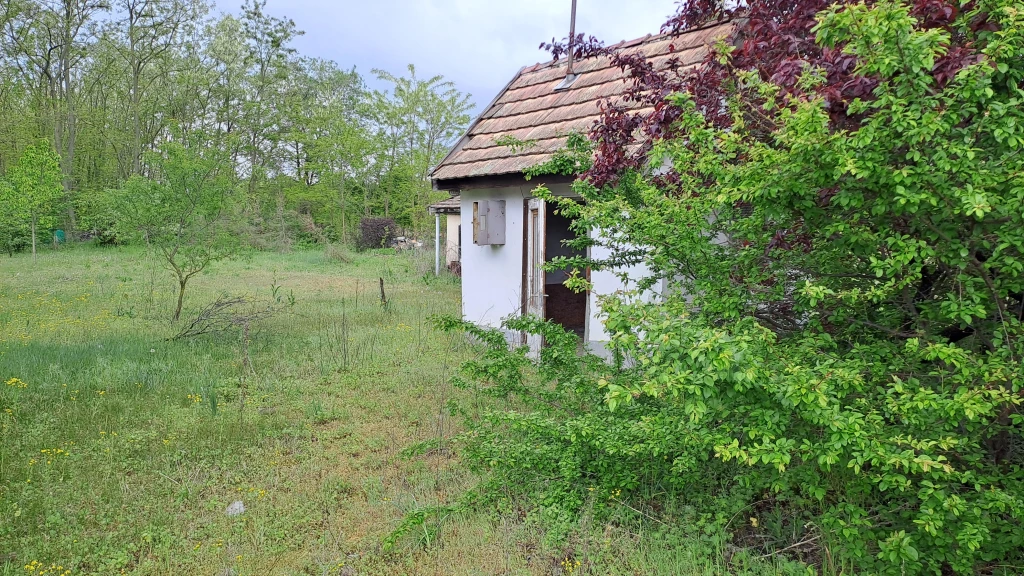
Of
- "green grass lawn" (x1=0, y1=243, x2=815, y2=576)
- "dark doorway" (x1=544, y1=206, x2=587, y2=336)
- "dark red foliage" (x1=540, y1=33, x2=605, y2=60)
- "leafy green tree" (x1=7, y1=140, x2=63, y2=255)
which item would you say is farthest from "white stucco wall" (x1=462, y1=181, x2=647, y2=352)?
"leafy green tree" (x1=7, y1=140, x2=63, y2=255)

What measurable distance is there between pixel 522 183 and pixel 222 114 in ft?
103

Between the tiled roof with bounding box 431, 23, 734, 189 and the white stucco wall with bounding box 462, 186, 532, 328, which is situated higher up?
the tiled roof with bounding box 431, 23, 734, 189

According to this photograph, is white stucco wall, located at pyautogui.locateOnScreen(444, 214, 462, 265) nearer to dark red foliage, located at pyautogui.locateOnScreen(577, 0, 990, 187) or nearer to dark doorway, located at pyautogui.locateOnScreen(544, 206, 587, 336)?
dark doorway, located at pyautogui.locateOnScreen(544, 206, 587, 336)

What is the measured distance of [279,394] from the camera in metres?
6.80

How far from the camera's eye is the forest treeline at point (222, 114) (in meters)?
27.0

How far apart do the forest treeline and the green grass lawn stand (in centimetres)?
1859

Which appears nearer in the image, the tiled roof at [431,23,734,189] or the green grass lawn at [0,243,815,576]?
the green grass lawn at [0,243,815,576]

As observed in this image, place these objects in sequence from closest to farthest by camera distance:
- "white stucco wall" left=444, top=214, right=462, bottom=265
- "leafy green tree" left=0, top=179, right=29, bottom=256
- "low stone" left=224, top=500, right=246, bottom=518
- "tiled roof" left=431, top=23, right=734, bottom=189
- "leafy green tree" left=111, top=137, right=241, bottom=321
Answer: "low stone" left=224, top=500, right=246, bottom=518
"tiled roof" left=431, top=23, right=734, bottom=189
"leafy green tree" left=111, top=137, right=241, bottom=321
"leafy green tree" left=0, top=179, right=29, bottom=256
"white stucco wall" left=444, top=214, right=462, bottom=265

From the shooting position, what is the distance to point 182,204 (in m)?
9.61

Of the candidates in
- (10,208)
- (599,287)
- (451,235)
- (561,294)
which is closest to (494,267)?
(561,294)

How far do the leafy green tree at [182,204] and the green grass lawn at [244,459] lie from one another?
149 centimetres

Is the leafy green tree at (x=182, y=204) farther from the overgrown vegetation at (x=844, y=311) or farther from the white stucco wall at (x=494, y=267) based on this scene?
the overgrown vegetation at (x=844, y=311)

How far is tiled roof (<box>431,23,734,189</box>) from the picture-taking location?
7.37 metres

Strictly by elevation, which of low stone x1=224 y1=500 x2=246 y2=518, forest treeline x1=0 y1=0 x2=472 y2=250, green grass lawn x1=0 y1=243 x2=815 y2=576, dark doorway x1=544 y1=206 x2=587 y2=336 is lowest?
low stone x1=224 y1=500 x2=246 y2=518
